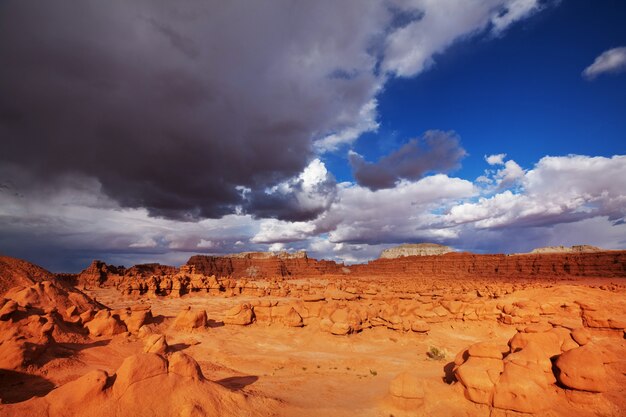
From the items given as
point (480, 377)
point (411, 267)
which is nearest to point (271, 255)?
point (411, 267)

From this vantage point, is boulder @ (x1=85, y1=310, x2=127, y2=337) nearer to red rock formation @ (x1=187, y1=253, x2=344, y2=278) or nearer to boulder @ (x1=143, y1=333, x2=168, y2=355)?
boulder @ (x1=143, y1=333, x2=168, y2=355)

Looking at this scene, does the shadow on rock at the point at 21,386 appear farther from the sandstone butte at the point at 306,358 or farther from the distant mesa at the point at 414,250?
the distant mesa at the point at 414,250

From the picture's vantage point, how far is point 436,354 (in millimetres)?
20422

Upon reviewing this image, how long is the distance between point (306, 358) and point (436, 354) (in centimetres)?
807

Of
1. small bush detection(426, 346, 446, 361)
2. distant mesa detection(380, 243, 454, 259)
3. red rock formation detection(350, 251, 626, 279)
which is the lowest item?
small bush detection(426, 346, 446, 361)

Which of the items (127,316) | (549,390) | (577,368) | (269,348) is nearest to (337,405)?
(549,390)

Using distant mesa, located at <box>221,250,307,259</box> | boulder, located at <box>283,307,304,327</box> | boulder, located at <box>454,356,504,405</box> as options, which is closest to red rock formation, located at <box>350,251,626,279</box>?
distant mesa, located at <box>221,250,307,259</box>

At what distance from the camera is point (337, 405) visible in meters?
12.3

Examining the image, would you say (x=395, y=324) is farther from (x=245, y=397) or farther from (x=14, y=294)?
(x=14, y=294)

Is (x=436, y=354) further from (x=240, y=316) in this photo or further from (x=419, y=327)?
(x=240, y=316)

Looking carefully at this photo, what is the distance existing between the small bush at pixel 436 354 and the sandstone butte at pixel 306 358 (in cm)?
9

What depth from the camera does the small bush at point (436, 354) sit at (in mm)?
20175

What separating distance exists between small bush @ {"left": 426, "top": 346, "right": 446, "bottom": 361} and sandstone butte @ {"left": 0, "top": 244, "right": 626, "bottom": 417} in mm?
90

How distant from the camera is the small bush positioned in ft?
66.2
